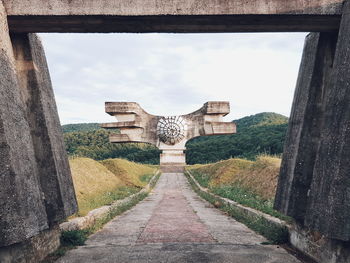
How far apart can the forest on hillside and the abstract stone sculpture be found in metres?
5.47

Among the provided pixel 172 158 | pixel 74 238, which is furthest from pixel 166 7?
pixel 172 158

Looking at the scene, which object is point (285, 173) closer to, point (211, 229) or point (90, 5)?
point (211, 229)

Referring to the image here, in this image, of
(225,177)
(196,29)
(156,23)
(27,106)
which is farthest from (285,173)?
Answer: (225,177)

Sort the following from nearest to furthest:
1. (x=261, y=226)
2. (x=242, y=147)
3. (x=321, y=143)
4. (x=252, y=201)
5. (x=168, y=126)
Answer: (x=321, y=143), (x=261, y=226), (x=252, y=201), (x=168, y=126), (x=242, y=147)

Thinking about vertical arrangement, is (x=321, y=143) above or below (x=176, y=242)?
above

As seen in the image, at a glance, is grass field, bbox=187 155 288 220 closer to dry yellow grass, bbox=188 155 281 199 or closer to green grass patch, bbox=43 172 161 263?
dry yellow grass, bbox=188 155 281 199

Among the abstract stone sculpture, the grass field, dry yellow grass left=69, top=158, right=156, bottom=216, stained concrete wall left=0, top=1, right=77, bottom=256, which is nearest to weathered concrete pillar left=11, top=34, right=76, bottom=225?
stained concrete wall left=0, top=1, right=77, bottom=256

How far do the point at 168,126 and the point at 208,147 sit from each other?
1184 cm

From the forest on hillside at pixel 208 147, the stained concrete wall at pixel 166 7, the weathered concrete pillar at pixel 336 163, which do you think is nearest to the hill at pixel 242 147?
the forest on hillside at pixel 208 147

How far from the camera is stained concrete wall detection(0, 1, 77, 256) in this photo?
3670 mm

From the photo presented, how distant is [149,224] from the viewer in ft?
25.7

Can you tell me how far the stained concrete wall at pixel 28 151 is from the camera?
3.67 m

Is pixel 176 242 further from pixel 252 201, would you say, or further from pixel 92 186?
pixel 92 186

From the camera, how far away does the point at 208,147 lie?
45.5 m
